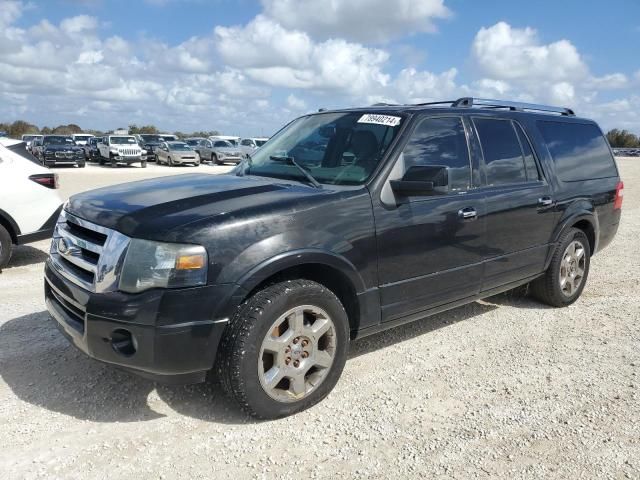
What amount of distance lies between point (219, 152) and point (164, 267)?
34.7 metres

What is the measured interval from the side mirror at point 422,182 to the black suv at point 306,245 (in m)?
0.01

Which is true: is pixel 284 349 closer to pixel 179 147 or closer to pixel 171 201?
pixel 171 201

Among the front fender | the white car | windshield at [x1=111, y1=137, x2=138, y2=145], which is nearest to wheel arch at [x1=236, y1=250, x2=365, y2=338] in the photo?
the front fender

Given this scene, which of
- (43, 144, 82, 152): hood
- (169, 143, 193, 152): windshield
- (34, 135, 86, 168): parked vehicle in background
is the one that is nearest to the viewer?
(34, 135, 86, 168): parked vehicle in background

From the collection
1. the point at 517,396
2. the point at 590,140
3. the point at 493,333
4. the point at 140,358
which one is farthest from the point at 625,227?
the point at 140,358

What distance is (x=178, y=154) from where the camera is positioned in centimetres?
3384

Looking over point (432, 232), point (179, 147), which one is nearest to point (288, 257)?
point (432, 232)

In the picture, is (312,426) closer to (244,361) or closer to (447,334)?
Result: (244,361)

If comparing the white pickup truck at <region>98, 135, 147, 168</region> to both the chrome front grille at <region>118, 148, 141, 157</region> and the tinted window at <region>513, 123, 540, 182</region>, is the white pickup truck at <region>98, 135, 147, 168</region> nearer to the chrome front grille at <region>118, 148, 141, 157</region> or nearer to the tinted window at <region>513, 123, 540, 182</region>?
the chrome front grille at <region>118, 148, 141, 157</region>

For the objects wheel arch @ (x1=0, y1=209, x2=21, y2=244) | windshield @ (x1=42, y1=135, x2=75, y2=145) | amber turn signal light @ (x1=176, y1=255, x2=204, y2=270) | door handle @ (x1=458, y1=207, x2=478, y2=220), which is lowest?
wheel arch @ (x1=0, y1=209, x2=21, y2=244)

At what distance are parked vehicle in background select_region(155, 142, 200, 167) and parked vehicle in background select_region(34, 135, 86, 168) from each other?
529 centimetres

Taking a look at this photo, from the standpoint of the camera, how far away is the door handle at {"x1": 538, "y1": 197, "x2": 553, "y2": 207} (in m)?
4.76

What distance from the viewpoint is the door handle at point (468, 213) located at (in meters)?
4.02

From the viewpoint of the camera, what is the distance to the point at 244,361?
9.75 ft
